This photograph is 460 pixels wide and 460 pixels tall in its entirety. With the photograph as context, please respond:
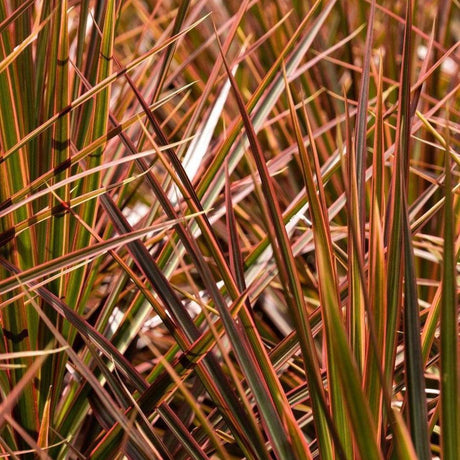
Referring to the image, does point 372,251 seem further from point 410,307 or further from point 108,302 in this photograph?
point 108,302

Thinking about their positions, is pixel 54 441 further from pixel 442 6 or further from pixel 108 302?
pixel 442 6

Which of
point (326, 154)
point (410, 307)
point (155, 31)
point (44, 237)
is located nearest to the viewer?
point (410, 307)

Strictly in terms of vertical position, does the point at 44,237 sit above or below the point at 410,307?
above

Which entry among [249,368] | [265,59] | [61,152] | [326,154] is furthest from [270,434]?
[265,59]

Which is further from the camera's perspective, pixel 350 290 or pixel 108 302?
pixel 108 302

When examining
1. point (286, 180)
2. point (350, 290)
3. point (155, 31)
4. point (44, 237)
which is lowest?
point (286, 180)

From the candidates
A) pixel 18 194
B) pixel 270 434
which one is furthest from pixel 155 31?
pixel 270 434

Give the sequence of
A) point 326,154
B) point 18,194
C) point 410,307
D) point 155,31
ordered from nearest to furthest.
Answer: point 410,307, point 18,194, point 326,154, point 155,31
